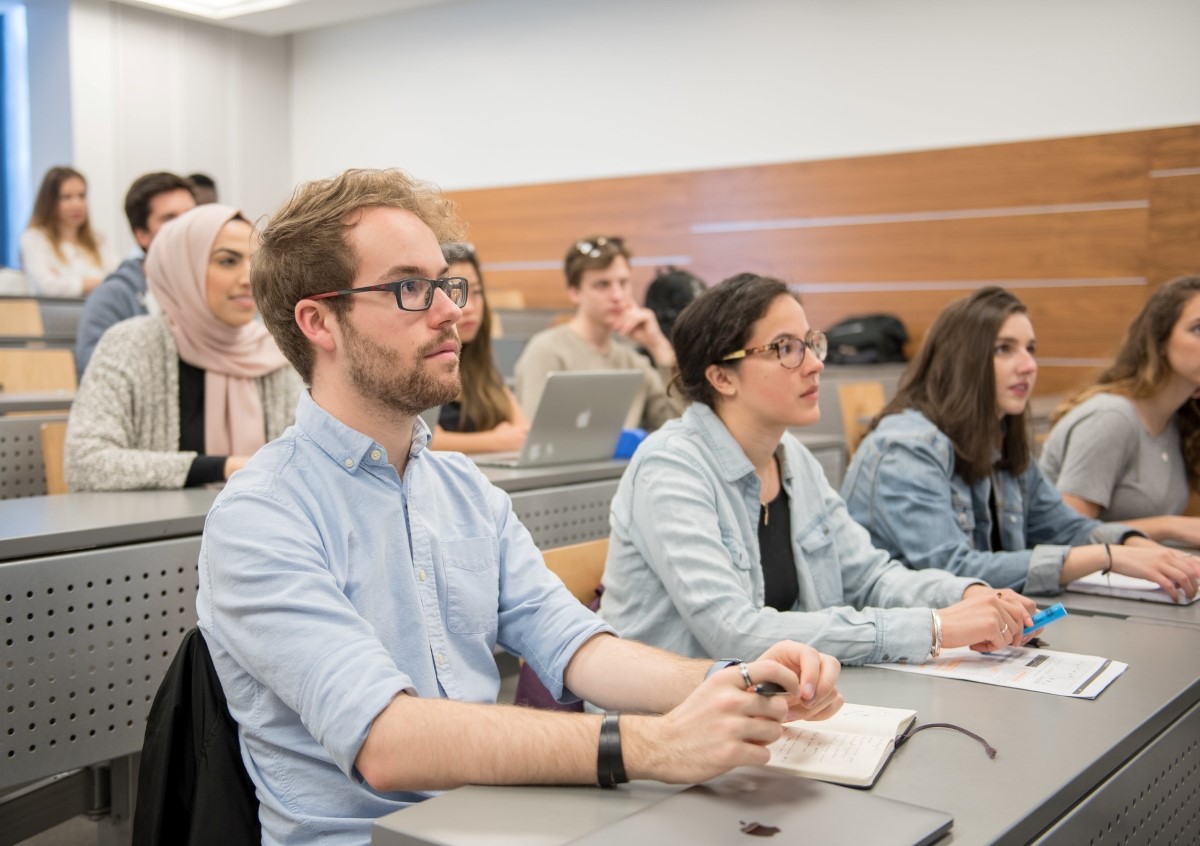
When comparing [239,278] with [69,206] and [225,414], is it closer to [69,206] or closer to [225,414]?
[225,414]

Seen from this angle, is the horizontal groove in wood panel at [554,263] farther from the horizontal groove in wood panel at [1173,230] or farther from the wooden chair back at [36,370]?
the wooden chair back at [36,370]

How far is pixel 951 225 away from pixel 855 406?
2.77m

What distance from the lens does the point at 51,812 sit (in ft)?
6.83

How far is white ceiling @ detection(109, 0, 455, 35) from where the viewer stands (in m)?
8.24

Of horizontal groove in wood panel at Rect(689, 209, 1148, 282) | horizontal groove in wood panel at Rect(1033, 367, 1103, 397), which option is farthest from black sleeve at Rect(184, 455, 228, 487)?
horizontal groove in wood panel at Rect(1033, 367, 1103, 397)

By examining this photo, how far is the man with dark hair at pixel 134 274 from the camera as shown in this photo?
11.9 ft

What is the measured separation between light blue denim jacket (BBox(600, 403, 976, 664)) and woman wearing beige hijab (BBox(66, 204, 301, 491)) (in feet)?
3.47

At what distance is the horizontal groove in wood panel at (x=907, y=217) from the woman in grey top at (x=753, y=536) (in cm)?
478

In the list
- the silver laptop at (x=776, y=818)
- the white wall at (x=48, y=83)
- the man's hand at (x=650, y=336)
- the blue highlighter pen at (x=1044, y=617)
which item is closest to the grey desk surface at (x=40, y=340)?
the man's hand at (x=650, y=336)

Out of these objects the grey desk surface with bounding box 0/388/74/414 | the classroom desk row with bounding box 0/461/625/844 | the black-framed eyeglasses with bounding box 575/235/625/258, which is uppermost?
the black-framed eyeglasses with bounding box 575/235/625/258

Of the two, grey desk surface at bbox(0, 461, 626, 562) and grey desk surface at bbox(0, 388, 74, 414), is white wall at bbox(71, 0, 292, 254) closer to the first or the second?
grey desk surface at bbox(0, 388, 74, 414)

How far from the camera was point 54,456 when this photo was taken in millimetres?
2627

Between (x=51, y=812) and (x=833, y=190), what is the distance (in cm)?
584

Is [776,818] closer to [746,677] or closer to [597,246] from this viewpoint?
[746,677]
